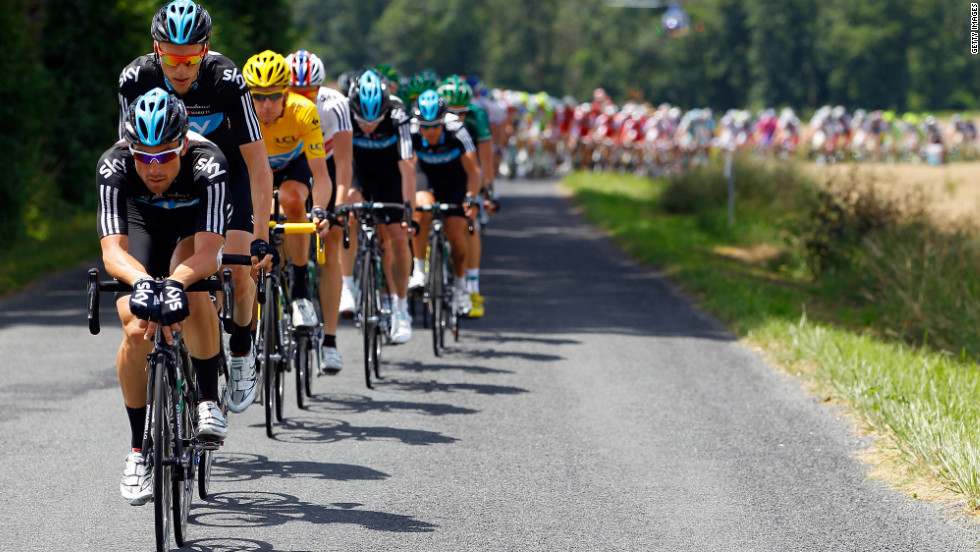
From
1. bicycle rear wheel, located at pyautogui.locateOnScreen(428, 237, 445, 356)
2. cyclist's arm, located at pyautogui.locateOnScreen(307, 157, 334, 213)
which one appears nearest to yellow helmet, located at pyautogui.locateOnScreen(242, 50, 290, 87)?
cyclist's arm, located at pyautogui.locateOnScreen(307, 157, 334, 213)

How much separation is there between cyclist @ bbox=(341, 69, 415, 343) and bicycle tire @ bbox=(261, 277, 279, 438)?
203cm

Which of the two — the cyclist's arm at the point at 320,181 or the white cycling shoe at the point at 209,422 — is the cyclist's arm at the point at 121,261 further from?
the cyclist's arm at the point at 320,181

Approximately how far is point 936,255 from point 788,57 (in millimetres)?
85604

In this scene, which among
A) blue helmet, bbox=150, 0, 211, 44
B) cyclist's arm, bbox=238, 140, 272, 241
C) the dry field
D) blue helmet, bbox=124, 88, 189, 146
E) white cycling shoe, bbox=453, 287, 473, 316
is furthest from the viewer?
the dry field

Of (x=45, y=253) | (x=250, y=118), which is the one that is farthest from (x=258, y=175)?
(x=45, y=253)

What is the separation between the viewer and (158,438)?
5195 millimetres

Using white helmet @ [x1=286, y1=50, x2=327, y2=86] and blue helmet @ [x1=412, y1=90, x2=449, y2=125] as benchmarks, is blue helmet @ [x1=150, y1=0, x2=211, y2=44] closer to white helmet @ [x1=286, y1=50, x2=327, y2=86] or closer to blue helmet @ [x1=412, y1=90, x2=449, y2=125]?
white helmet @ [x1=286, y1=50, x2=327, y2=86]

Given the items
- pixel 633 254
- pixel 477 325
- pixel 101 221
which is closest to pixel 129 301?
pixel 101 221

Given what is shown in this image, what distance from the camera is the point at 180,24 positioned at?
5891mm

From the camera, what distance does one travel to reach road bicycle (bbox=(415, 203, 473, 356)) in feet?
36.1

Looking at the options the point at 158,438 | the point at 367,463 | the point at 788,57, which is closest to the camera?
the point at 158,438

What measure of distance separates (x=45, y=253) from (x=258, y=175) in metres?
11.3

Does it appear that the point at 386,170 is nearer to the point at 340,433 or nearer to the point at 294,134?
the point at 294,134

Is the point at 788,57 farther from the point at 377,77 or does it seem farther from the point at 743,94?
the point at 377,77
